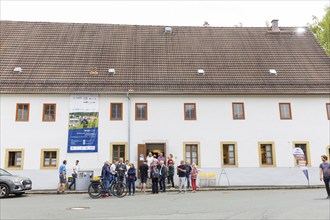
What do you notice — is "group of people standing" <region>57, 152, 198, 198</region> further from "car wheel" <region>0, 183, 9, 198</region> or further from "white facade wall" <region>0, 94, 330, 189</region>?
"car wheel" <region>0, 183, 9, 198</region>

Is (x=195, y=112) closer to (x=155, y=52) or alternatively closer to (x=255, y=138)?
(x=255, y=138)

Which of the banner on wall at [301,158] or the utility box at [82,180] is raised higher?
the banner on wall at [301,158]

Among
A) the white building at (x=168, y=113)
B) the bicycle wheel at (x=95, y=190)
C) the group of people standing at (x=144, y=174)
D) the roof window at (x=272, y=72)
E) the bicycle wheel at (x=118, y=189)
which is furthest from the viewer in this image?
the roof window at (x=272, y=72)

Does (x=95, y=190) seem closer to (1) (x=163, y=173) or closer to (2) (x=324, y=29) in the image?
(1) (x=163, y=173)

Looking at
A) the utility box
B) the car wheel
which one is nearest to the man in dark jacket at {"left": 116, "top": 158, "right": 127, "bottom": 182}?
the utility box

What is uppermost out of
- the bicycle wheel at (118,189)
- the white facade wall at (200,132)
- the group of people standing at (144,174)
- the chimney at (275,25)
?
the chimney at (275,25)

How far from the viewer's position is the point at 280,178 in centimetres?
1912

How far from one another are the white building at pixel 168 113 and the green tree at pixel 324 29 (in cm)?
853

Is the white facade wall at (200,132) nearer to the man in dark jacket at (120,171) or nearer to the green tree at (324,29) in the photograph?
the man in dark jacket at (120,171)

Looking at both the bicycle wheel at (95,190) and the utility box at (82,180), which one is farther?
the utility box at (82,180)

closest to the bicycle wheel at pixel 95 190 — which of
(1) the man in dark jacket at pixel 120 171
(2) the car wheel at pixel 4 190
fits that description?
(1) the man in dark jacket at pixel 120 171

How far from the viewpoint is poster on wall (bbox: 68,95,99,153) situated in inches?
733

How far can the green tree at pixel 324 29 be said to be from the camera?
28.7 meters

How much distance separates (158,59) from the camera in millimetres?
22484
